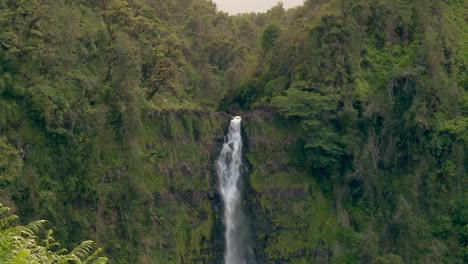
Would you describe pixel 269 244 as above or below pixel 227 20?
below

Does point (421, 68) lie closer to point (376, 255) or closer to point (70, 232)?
point (376, 255)

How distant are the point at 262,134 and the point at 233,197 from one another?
10.1 ft

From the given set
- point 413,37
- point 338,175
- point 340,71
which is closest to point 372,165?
point 338,175

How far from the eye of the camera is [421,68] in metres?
39.8

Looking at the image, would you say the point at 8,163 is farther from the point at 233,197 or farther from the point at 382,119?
the point at 382,119

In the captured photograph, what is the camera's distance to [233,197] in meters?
38.2

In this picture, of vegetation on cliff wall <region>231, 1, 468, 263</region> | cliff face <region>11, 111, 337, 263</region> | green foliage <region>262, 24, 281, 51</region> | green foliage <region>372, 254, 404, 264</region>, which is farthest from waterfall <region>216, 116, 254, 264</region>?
green foliage <region>262, 24, 281, 51</region>

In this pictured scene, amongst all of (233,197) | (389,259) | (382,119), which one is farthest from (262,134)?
(389,259)

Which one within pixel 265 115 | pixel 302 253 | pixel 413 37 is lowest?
pixel 302 253

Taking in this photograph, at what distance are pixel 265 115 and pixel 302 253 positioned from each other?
631cm

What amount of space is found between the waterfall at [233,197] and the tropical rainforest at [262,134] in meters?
0.43

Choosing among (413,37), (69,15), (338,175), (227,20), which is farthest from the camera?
(227,20)

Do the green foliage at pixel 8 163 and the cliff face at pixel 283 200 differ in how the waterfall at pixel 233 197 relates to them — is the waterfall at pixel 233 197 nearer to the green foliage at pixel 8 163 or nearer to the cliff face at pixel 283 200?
the cliff face at pixel 283 200

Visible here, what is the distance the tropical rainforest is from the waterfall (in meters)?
0.43
